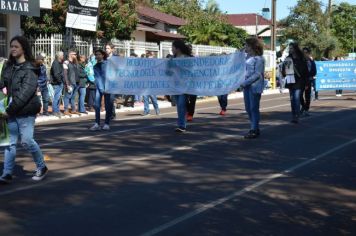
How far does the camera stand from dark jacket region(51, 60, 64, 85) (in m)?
18.9

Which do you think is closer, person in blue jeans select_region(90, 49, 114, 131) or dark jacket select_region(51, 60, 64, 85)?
person in blue jeans select_region(90, 49, 114, 131)

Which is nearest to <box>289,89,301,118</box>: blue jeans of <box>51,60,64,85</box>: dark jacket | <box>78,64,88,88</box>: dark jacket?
<box>51,60,64,85</box>: dark jacket

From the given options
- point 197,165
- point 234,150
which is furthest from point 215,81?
point 197,165

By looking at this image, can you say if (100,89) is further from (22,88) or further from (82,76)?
(22,88)

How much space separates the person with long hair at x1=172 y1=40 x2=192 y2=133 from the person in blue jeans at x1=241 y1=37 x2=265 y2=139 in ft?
4.90

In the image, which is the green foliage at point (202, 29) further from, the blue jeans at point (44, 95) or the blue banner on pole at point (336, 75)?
the blue jeans at point (44, 95)

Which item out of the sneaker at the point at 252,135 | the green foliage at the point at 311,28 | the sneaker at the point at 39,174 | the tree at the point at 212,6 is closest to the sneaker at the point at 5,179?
the sneaker at the point at 39,174

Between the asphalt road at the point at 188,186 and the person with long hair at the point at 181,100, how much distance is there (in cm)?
27

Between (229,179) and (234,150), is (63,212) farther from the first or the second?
(234,150)

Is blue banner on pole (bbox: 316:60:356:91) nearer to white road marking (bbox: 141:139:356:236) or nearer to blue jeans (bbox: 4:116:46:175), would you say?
white road marking (bbox: 141:139:356:236)

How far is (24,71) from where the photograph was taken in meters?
7.97

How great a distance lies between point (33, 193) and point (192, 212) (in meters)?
2.07

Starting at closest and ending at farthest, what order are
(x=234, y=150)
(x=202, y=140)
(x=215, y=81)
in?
(x=234, y=150)
(x=202, y=140)
(x=215, y=81)

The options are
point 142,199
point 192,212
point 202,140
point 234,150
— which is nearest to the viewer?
point 192,212
